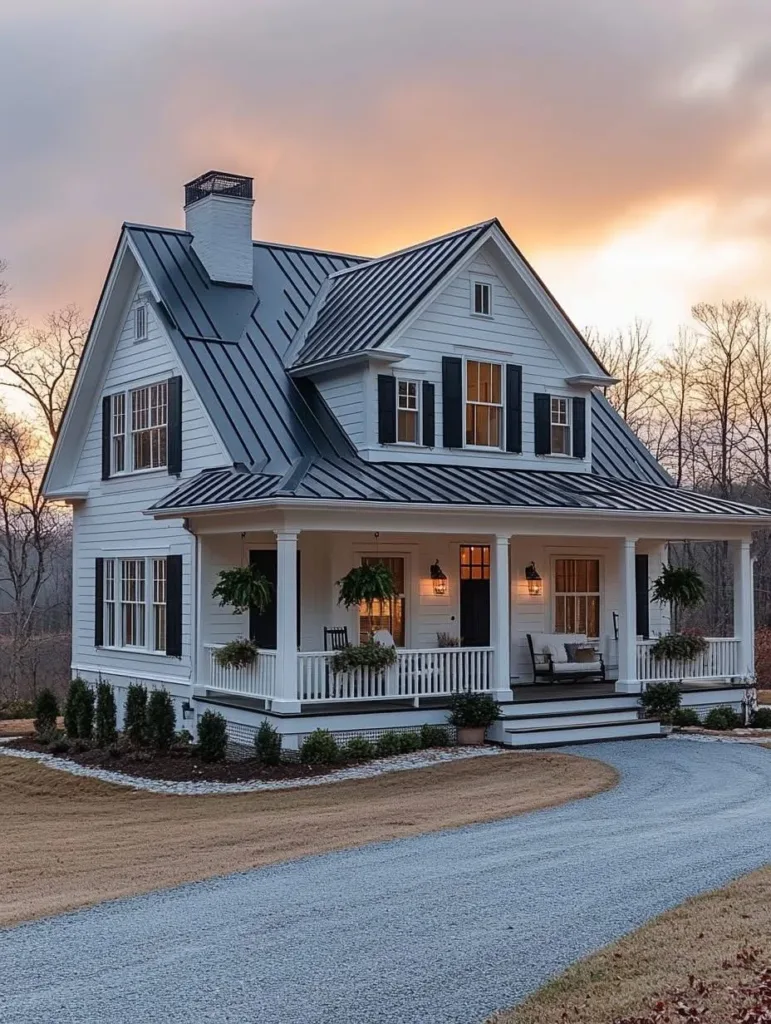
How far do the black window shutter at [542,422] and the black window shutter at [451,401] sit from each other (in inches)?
69.4

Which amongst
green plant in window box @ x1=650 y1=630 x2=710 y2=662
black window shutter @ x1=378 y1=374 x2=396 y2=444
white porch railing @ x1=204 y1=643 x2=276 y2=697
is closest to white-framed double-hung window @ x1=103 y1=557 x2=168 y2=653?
white porch railing @ x1=204 y1=643 x2=276 y2=697

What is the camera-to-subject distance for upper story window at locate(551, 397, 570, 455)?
21500mm

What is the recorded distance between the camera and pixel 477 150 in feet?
64.0

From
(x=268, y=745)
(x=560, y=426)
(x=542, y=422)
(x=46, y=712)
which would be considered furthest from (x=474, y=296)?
(x=46, y=712)

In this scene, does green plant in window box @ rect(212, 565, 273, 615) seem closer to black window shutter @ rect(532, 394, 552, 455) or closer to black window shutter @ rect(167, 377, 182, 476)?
black window shutter @ rect(167, 377, 182, 476)

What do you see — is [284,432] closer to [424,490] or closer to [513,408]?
[424,490]

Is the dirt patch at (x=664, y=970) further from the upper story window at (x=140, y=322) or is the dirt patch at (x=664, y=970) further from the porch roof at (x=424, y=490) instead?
the upper story window at (x=140, y=322)

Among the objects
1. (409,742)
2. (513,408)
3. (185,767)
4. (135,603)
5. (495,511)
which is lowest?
(185,767)

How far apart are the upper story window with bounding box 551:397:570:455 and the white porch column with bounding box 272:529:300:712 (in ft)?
22.7

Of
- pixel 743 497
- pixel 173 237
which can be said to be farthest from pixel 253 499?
pixel 743 497

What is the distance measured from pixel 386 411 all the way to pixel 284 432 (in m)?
1.70

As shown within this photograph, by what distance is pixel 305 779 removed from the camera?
15.4m

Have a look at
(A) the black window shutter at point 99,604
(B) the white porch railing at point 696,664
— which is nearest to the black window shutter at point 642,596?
(B) the white porch railing at point 696,664

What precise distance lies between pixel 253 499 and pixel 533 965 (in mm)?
9928
